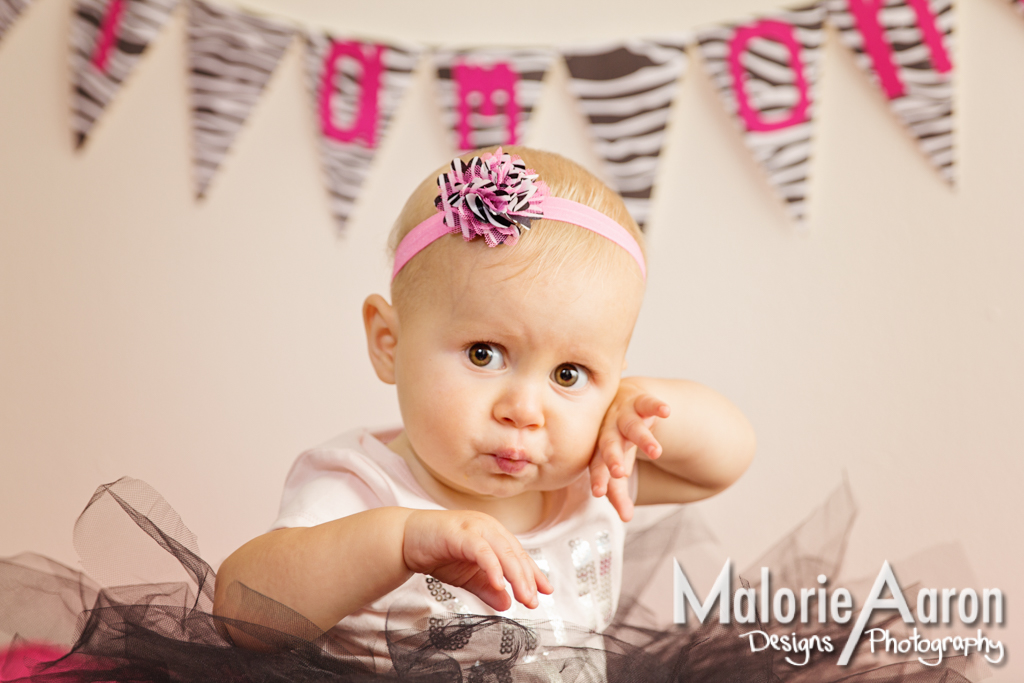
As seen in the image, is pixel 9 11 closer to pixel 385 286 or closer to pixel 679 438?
pixel 385 286

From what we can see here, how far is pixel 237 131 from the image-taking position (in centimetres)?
163

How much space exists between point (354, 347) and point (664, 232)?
0.67 metres

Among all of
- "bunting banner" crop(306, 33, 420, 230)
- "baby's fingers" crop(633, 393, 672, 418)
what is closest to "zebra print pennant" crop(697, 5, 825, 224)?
"bunting banner" crop(306, 33, 420, 230)

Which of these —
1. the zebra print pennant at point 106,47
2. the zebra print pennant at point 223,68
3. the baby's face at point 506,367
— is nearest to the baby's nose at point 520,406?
the baby's face at point 506,367

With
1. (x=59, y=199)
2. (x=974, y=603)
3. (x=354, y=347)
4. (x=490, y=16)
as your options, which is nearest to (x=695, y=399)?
(x=974, y=603)

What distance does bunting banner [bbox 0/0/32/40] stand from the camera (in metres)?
1.55

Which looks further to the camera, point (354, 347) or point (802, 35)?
point (354, 347)

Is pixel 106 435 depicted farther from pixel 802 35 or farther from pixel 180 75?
pixel 802 35

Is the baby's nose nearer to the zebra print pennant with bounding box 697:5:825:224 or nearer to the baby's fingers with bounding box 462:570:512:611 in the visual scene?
the baby's fingers with bounding box 462:570:512:611

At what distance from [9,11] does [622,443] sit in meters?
1.45

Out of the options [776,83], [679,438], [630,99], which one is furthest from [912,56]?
[679,438]

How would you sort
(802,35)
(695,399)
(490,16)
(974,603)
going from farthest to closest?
(490,16) < (802,35) < (974,603) < (695,399)

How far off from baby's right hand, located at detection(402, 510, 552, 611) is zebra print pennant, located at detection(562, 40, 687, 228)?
1088 mm

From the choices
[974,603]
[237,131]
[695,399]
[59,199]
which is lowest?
[974,603]
